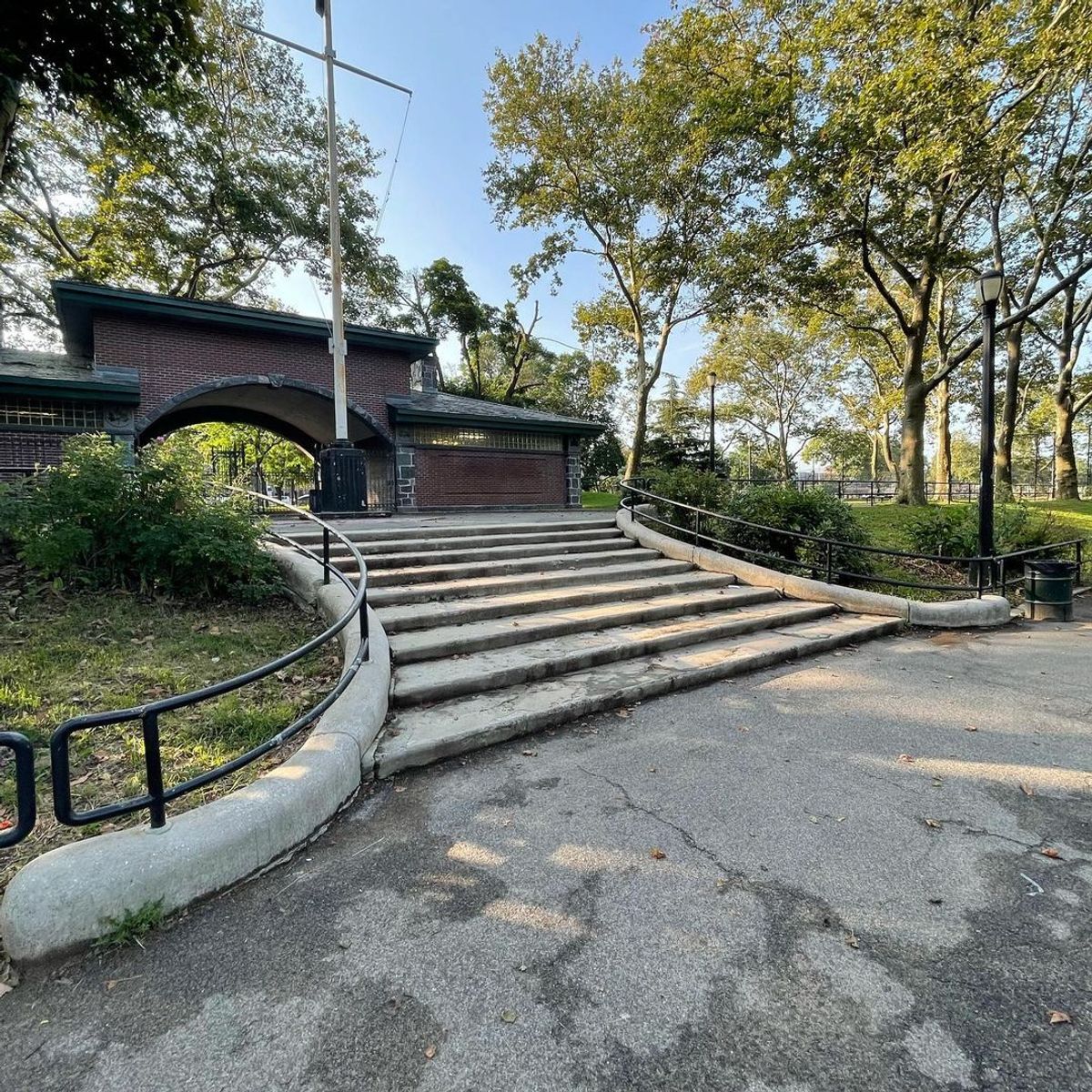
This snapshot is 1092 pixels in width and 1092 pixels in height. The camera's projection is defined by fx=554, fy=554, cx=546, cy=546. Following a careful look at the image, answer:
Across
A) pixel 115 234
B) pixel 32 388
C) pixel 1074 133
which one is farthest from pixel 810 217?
pixel 115 234

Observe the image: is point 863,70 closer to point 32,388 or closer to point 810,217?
point 810,217

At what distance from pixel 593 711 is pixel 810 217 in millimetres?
15295

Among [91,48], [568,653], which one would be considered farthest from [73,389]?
[568,653]

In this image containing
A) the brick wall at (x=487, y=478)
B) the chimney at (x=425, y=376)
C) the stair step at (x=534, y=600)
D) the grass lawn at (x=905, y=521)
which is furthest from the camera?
the chimney at (x=425, y=376)

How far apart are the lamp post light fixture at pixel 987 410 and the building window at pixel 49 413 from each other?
51.7 ft

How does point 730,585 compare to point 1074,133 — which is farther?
point 1074,133

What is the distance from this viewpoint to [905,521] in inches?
501

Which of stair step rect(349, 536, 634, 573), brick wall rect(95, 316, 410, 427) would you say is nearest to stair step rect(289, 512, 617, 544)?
stair step rect(349, 536, 634, 573)

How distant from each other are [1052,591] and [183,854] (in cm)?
977

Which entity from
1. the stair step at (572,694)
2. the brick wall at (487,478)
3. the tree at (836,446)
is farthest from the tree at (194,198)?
the tree at (836,446)

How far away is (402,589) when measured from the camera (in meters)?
5.97

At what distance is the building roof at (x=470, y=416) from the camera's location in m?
14.9

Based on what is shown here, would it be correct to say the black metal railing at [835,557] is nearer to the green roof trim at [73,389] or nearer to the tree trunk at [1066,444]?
the green roof trim at [73,389]

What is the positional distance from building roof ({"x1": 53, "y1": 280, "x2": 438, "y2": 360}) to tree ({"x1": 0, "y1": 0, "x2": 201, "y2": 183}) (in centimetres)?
559
